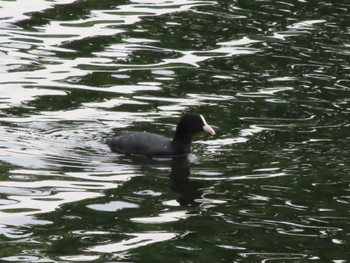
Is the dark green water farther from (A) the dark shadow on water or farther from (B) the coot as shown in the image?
(B) the coot

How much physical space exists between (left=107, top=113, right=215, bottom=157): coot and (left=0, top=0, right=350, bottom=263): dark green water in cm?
18

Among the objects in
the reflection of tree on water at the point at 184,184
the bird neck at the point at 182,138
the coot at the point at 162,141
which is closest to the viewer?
the reflection of tree on water at the point at 184,184

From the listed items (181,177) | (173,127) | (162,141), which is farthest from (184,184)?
(173,127)

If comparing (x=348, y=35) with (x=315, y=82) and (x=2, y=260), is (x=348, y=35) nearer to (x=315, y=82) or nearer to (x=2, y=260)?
(x=315, y=82)

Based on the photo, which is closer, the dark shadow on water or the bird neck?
the dark shadow on water

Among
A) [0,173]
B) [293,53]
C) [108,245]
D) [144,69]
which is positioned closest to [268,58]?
[293,53]

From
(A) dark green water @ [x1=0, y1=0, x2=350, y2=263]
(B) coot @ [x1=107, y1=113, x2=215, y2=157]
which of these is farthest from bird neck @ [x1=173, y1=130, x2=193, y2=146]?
(A) dark green water @ [x1=0, y1=0, x2=350, y2=263]

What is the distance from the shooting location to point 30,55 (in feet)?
73.6

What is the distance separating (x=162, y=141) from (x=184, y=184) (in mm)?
1839

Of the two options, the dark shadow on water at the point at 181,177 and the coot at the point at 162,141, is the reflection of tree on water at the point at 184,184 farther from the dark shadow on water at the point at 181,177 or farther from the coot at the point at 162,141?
the coot at the point at 162,141

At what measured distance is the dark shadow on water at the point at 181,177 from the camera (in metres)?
15.1

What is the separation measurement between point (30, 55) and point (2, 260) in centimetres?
1057

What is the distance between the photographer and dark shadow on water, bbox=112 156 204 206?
1508 centimetres

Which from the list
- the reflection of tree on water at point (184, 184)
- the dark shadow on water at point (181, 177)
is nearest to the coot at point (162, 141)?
the dark shadow on water at point (181, 177)
